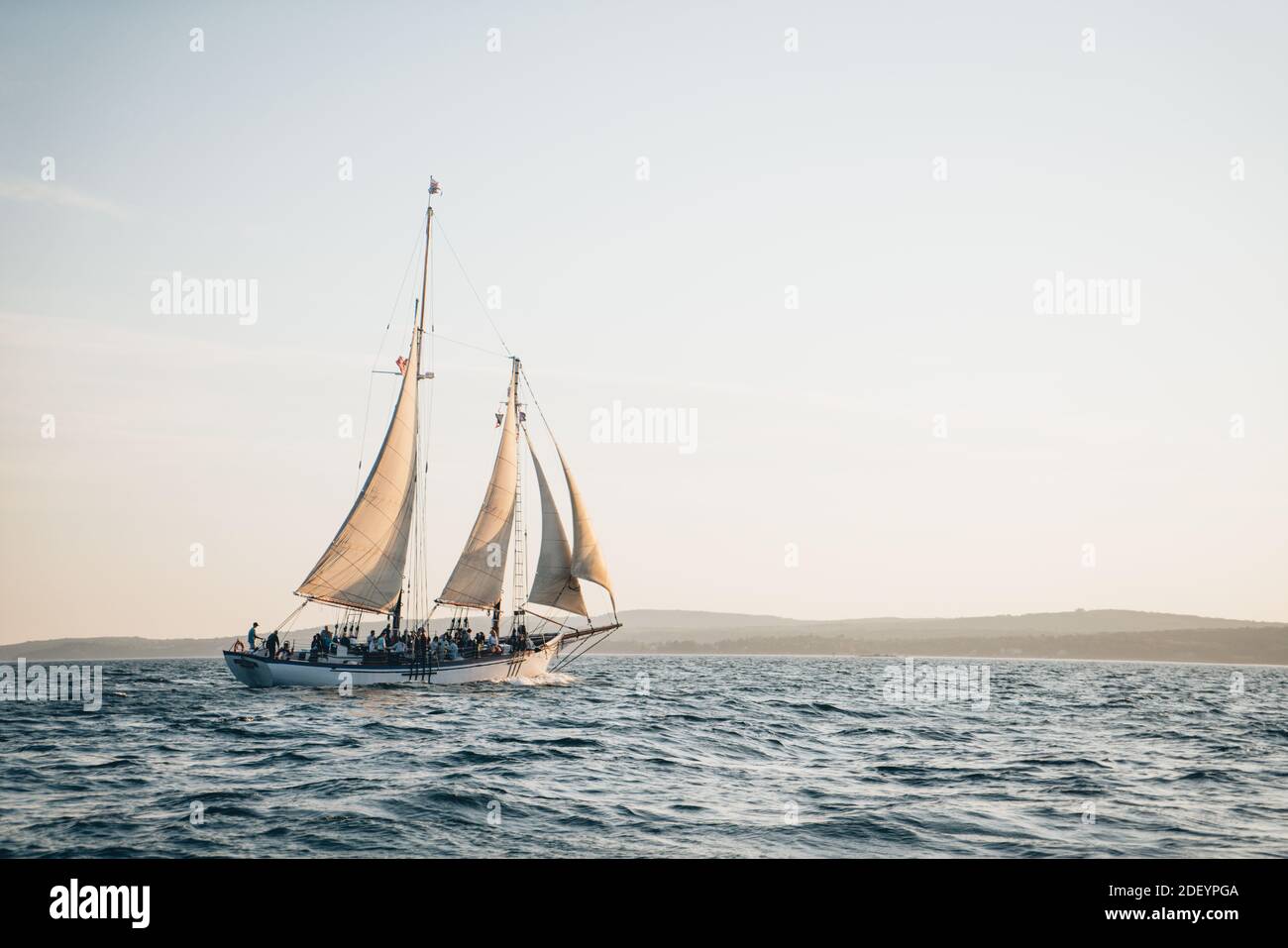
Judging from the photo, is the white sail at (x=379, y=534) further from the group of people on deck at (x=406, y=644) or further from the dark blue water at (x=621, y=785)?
the dark blue water at (x=621, y=785)

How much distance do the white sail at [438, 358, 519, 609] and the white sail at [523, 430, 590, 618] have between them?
1.85 meters

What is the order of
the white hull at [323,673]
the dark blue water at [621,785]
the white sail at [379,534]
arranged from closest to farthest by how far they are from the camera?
the dark blue water at [621,785]
the white hull at [323,673]
the white sail at [379,534]

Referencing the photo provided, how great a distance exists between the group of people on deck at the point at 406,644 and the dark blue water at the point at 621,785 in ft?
43.2

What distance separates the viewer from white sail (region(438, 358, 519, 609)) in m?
59.6

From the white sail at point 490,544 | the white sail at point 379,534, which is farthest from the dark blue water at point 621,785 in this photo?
the white sail at point 490,544

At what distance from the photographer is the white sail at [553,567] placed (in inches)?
2416

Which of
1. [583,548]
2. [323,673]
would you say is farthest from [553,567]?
[323,673]

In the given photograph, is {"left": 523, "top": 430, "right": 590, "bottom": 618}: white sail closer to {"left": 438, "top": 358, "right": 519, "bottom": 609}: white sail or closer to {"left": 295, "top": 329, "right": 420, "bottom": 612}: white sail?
{"left": 438, "top": 358, "right": 519, "bottom": 609}: white sail

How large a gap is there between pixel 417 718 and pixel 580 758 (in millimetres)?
12801

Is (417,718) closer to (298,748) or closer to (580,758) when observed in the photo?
(298,748)

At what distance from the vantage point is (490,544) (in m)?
59.9

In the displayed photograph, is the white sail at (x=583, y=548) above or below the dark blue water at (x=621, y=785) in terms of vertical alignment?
above
